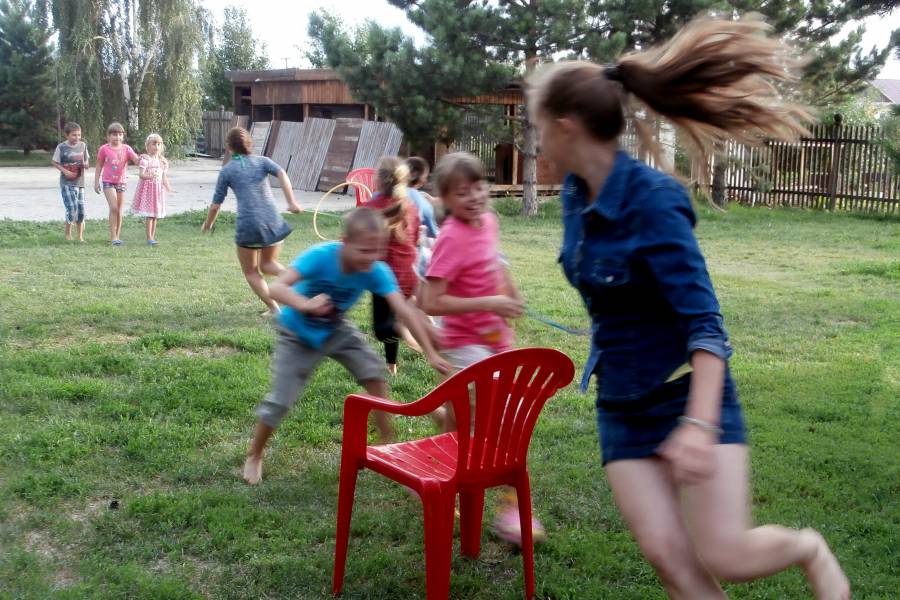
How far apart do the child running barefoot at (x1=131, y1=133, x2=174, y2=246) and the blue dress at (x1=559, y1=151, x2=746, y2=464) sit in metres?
12.5

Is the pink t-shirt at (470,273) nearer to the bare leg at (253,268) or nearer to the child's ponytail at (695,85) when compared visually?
the child's ponytail at (695,85)

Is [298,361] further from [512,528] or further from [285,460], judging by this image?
[512,528]

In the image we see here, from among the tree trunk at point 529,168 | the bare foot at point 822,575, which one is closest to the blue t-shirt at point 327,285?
the bare foot at point 822,575

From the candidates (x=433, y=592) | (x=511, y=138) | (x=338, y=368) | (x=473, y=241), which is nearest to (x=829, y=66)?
(x=511, y=138)

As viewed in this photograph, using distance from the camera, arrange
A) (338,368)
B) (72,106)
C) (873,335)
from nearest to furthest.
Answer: (338,368) → (873,335) → (72,106)

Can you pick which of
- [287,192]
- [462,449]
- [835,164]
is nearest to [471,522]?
[462,449]

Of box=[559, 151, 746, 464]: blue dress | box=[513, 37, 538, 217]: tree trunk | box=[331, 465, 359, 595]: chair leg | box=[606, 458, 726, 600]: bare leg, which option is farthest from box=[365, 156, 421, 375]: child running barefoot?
box=[513, 37, 538, 217]: tree trunk

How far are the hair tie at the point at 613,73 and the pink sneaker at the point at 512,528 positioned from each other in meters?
2.08

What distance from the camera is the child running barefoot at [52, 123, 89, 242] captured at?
13914mm

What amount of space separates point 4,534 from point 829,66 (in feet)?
61.3

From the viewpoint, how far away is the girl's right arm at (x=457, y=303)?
157 inches

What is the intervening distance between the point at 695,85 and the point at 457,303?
181 cm

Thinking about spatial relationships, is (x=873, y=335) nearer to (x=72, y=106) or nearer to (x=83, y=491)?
(x=83, y=491)

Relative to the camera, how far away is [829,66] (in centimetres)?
1906
